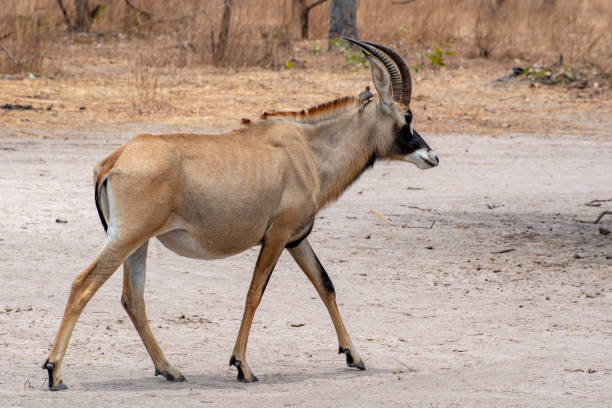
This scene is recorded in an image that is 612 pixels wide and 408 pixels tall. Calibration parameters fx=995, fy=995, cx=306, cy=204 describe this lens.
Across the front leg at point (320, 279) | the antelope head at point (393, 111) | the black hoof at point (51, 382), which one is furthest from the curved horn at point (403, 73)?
the black hoof at point (51, 382)

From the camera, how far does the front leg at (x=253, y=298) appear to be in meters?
5.50

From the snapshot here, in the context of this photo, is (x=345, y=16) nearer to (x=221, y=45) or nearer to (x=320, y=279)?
(x=221, y=45)

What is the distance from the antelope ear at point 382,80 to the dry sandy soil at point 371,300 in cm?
158

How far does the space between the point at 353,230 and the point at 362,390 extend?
423 cm

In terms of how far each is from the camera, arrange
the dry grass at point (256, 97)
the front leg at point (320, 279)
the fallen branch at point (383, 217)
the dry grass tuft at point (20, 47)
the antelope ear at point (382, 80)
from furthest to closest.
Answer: the dry grass tuft at point (20, 47) < the dry grass at point (256, 97) < the fallen branch at point (383, 217) < the antelope ear at point (382, 80) < the front leg at point (320, 279)

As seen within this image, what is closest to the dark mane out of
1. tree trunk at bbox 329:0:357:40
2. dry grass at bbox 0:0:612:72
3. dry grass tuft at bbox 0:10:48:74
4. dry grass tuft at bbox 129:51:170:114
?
dry grass tuft at bbox 129:51:170:114

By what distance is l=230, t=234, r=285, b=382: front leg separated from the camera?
5.50m

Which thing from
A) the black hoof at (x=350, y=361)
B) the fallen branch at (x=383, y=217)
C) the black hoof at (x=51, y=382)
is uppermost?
the black hoof at (x=51, y=382)

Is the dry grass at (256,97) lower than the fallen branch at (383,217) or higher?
higher

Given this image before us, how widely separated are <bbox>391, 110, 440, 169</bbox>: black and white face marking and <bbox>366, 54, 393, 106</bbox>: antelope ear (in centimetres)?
18

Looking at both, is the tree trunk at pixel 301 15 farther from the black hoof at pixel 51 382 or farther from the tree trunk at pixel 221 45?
the black hoof at pixel 51 382

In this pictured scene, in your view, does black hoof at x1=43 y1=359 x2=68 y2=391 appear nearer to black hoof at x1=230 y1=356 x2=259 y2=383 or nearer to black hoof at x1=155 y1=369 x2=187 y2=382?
black hoof at x1=155 y1=369 x2=187 y2=382

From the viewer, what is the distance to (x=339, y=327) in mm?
5973

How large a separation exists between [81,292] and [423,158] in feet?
7.73
